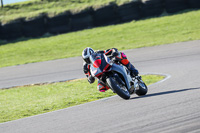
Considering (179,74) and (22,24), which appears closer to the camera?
(179,74)

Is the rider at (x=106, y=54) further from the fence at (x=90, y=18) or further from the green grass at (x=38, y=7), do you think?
the green grass at (x=38, y=7)

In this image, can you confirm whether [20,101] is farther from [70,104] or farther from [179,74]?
[179,74]

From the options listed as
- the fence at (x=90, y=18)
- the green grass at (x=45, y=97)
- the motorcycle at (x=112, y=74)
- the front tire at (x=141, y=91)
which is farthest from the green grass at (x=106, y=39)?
the motorcycle at (x=112, y=74)

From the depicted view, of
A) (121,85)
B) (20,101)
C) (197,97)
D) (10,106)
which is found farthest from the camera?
(20,101)

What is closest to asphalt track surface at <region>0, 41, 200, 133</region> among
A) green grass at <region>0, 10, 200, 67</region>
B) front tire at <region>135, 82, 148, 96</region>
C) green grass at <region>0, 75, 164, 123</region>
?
front tire at <region>135, 82, 148, 96</region>

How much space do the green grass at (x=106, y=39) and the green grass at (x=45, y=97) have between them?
6866 mm

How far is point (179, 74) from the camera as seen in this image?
10672 millimetres

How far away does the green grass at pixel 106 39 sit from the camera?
63.4 ft

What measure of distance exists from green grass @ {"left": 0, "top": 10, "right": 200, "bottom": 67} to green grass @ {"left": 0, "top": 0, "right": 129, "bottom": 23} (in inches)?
60.9

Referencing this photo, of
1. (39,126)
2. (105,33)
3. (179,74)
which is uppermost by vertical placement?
(39,126)

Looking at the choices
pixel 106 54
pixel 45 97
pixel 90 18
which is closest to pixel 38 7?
pixel 90 18

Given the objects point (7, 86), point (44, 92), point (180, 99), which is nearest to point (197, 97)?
point (180, 99)

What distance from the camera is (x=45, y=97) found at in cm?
1036

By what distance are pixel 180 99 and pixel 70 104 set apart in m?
2.63
